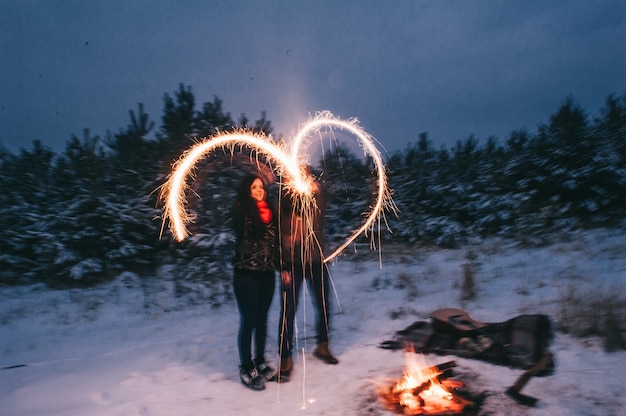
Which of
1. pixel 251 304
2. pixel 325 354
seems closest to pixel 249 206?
pixel 251 304

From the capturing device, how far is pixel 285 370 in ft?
15.2

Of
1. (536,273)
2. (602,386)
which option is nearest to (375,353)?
(602,386)

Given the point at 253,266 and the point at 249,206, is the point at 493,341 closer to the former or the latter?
the point at 253,266

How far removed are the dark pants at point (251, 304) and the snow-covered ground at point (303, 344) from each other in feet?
1.30

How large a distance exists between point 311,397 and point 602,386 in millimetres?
2413

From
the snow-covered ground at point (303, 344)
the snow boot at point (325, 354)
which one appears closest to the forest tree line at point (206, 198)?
the snow-covered ground at point (303, 344)

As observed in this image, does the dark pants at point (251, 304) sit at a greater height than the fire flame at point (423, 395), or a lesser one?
greater

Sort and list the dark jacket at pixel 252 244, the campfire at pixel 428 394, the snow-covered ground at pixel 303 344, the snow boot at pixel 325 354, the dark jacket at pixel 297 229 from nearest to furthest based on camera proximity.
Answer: the campfire at pixel 428 394
the snow-covered ground at pixel 303 344
the dark jacket at pixel 252 244
the dark jacket at pixel 297 229
the snow boot at pixel 325 354

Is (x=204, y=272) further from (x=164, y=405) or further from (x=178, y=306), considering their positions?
(x=164, y=405)

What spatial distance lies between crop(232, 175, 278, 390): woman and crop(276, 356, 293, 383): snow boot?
0.31 feet

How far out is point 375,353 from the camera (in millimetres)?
5168

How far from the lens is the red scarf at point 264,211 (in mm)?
4461

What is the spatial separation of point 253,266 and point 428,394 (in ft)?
6.24

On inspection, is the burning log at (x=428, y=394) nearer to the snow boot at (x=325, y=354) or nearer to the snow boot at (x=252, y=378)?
the snow boot at (x=325, y=354)
